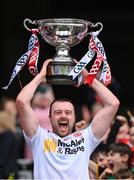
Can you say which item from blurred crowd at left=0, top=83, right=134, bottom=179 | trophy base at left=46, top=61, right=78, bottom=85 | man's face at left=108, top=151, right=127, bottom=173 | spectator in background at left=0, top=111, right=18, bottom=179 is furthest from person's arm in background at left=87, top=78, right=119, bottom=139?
spectator in background at left=0, top=111, right=18, bottom=179

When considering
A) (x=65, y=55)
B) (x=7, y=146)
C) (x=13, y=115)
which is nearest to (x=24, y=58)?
(x=65, y=55)

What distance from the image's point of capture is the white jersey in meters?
9.73

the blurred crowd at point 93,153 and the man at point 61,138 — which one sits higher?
the man at point 61,138

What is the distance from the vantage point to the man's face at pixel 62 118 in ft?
32.4

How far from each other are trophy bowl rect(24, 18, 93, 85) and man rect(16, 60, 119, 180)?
0.12m

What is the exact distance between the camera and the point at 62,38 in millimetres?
10172

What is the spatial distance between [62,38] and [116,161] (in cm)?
187

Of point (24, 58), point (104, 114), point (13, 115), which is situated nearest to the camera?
point (104, 114)

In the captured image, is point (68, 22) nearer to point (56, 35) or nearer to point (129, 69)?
point (56, 35)

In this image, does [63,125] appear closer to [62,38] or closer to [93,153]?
[62,38]

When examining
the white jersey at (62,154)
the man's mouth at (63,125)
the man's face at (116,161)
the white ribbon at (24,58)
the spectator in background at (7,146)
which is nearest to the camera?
the white jersey at (62,154)

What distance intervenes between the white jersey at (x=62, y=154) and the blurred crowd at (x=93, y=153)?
3.63 ft

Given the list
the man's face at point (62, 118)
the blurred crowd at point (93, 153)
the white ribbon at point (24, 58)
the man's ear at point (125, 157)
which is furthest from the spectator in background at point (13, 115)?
the man's face at point (62, 118)

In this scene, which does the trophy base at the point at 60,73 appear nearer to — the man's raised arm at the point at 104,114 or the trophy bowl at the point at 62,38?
the trophy bowl at the point at 62,38
